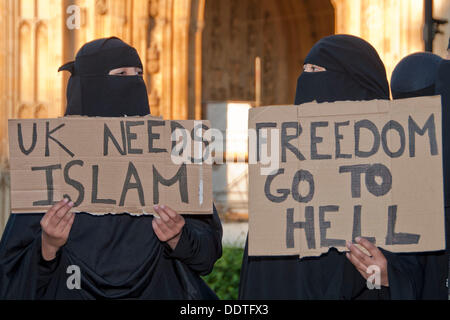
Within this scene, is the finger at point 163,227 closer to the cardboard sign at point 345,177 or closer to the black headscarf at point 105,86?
the cardboard sign at point 345,177

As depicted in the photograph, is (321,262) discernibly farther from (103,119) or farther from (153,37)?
(153,37)

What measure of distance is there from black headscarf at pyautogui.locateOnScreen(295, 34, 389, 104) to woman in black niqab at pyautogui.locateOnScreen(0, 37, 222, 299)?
0.60 metres

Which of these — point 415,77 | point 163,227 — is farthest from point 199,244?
point 415,77

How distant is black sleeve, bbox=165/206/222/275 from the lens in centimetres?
227

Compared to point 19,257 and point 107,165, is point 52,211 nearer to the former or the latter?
point 107,165

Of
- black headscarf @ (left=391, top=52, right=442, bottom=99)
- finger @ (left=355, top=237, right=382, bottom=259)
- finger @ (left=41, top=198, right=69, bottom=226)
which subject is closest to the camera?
finger @ (left=355, top=237, right=382, bottom=259)

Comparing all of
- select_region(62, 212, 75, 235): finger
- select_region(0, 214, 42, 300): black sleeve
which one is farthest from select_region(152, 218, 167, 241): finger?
select_region(0, 214, 42, 300): black sleeve

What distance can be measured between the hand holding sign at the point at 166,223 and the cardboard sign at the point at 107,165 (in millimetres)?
25

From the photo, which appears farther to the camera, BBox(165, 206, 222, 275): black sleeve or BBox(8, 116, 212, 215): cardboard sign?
BBox(165, 206, 222, 275): black sleeve

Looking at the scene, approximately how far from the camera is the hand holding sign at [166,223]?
214 centimetres

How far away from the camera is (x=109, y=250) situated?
228 centimetres

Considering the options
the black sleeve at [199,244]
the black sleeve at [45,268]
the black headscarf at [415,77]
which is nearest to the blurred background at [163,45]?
the black headscarf at [415,77]

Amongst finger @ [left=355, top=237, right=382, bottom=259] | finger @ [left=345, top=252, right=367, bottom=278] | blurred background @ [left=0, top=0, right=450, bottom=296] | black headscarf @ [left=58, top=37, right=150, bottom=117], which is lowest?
finger @ [left=345, top=252, right=367, bottom=278]

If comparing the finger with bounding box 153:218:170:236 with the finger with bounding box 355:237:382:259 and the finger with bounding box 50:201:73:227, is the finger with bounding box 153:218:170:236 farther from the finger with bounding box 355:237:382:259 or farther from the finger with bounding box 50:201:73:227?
the finger with bounding box 355:237:382:259
